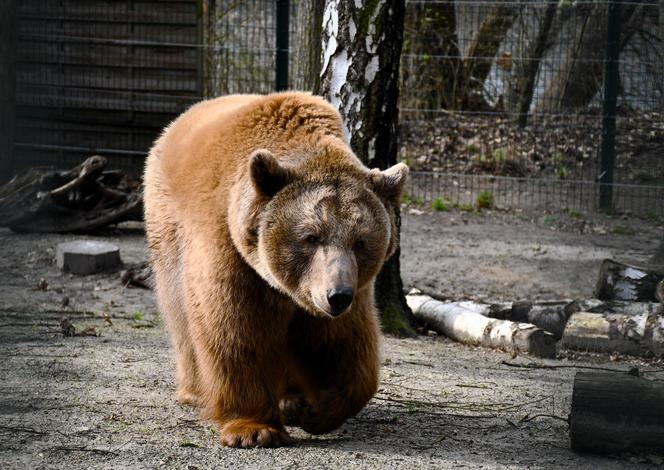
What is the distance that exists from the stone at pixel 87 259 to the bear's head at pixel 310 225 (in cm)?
463

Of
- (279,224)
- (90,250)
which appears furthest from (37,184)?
(279,224)

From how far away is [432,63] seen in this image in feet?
45.7

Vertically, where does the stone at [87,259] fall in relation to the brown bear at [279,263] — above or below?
below

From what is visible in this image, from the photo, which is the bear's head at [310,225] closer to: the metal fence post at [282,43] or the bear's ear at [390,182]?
the bear's ear at [390,182]

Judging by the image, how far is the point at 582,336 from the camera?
6781 millimetres

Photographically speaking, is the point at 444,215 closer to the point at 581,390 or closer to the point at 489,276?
the point at 489,276

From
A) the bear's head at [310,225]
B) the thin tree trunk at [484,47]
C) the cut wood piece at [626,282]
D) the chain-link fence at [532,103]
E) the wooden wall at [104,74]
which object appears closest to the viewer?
the bear's head at [310,225]

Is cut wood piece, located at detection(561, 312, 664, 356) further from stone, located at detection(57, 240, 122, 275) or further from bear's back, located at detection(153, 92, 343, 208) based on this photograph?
stone, located at detection(57, 240, 122, 275)

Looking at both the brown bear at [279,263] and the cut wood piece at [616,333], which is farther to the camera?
the cut wood piece at [616,333]

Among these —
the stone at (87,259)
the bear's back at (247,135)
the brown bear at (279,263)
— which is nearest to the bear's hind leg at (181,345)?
the brown bear at (279,263)

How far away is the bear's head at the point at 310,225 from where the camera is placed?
4129 mm

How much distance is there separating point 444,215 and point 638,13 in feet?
12.9

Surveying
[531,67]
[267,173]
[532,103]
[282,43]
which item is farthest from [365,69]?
[532,103]

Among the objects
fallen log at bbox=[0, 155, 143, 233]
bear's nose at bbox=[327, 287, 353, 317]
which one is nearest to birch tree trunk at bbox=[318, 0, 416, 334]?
bear's nose at bbox=[327, 287, 353, 317]
